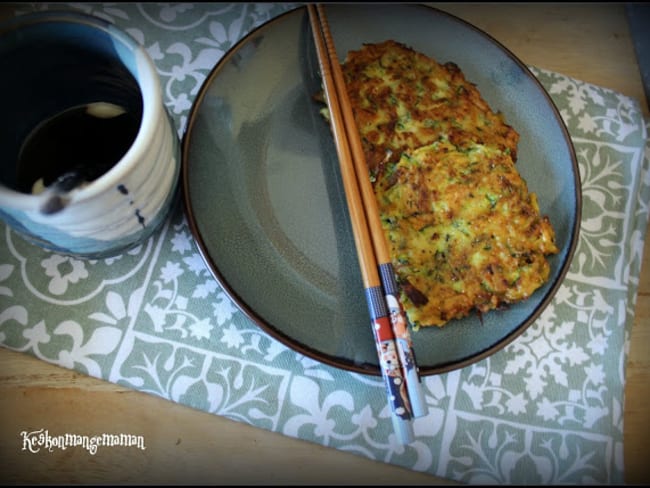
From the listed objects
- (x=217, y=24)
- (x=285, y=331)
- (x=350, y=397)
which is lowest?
(x=350, y=397)

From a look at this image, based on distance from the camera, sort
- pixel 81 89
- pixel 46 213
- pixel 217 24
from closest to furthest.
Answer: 1. pixel 46 213
2. pixel 81 89
3. pixel 217 24

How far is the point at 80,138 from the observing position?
1001 mm

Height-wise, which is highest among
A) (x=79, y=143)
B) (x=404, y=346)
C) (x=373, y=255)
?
(x=79, y=143)

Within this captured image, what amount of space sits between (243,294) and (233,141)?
12.8 inches

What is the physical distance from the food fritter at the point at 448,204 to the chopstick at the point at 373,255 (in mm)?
54

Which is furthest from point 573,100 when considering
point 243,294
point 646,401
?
point 243,294

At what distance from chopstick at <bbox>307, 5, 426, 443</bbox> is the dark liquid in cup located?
39 cm

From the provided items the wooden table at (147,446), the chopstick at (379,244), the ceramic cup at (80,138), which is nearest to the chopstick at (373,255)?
the chopstick at (379,244)

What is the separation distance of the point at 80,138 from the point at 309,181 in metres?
0.45

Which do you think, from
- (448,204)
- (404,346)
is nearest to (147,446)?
(404,346)

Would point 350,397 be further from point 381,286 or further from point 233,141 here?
point 233,141

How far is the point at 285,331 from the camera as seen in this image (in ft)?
3.26

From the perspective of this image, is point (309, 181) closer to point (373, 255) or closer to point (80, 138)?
point (373, 255)

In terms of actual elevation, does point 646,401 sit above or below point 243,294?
below
